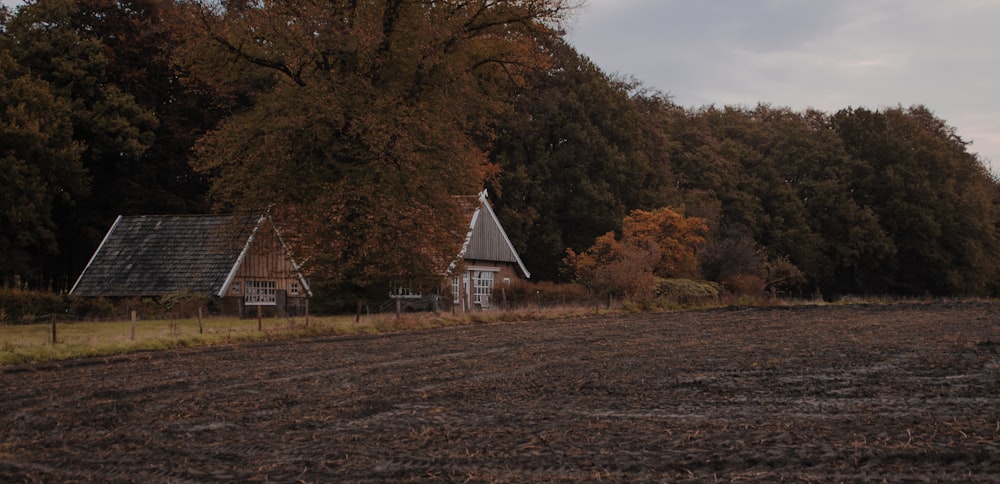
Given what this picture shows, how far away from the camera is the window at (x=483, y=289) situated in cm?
4359

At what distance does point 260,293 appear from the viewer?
37.9 metres

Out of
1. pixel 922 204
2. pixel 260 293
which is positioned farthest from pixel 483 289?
pixel 922 204

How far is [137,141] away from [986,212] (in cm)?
5181

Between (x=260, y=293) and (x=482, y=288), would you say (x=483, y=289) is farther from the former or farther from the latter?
(x=260, y=293)

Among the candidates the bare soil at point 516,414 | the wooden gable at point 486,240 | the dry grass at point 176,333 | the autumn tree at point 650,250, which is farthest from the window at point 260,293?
the bare soil at point 516,414

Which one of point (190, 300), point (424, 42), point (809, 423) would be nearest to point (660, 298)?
point (424, 42)

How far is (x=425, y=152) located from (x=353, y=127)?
2.94 metres

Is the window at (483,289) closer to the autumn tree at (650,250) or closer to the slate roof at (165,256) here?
the autumn tree at (650,250)

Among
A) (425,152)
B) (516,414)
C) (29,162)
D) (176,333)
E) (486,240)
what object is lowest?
(516,414)

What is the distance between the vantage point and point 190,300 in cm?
3328

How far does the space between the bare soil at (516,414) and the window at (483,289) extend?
78.4ft

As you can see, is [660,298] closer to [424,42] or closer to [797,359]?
[424,42]

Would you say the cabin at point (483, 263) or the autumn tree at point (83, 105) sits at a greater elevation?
the autumn tree at point (83, 105)

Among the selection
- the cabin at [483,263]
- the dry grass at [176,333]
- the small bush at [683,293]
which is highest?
the cabin at [483,263]
